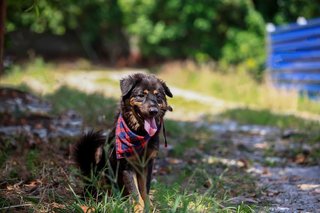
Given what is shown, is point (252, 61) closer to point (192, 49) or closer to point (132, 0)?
point (192, 49)

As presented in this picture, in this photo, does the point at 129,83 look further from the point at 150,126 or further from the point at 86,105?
the point at 86,105

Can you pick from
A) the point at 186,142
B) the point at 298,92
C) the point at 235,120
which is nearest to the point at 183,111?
the point at 235,120

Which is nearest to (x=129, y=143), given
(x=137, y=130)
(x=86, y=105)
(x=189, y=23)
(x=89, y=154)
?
(x=137, y=130)

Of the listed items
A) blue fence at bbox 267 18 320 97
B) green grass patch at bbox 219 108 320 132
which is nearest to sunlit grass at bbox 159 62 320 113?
blue fence at bbox 267 18 320 97

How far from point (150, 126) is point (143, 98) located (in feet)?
0.75

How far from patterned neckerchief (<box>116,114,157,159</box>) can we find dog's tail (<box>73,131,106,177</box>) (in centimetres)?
42

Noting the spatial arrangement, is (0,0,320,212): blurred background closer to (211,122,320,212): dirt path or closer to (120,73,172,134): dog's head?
(211,122,320,212): dirt path

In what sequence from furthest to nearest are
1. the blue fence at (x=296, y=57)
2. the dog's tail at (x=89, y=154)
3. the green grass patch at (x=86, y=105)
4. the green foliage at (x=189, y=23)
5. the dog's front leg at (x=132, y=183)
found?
the green foliage at (x=189, y=23) < the blue fence at (x=296, y=57) < the green grass patch at (x=86, y=105) < the dog's tail at (x=89, y=154) < the dog's front leg at (x=132, y=183)

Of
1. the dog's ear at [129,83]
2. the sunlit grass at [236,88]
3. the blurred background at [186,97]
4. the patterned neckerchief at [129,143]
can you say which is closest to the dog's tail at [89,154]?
the blurred background at [186,97]

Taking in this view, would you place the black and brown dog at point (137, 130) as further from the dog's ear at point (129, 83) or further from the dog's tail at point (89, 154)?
the dog's tail at point (89, 154)

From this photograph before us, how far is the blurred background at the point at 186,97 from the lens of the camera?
15.7ft

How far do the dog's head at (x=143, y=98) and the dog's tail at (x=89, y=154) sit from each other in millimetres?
507

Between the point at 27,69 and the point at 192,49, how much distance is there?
705 centimetres

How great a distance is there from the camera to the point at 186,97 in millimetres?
13711
